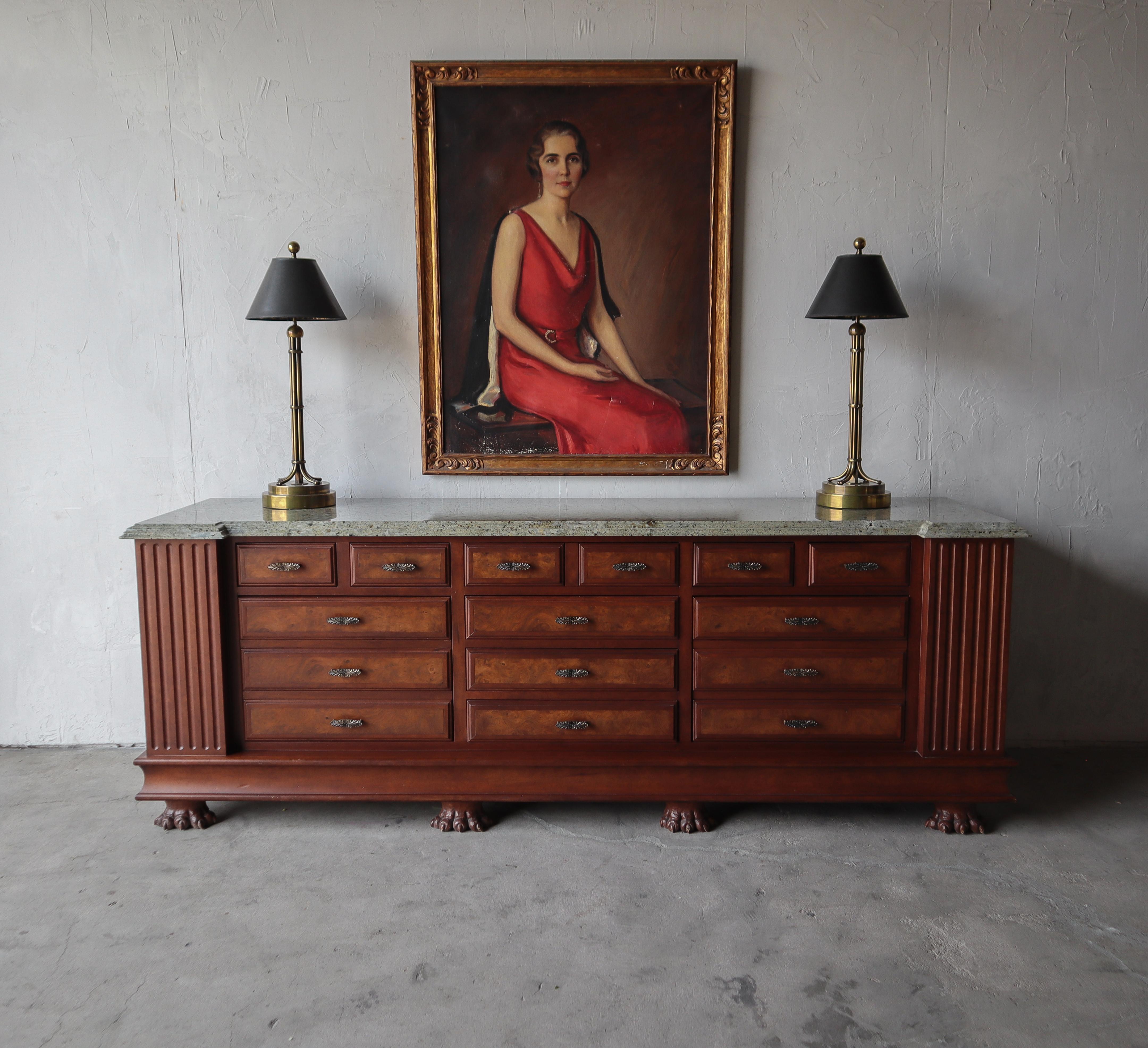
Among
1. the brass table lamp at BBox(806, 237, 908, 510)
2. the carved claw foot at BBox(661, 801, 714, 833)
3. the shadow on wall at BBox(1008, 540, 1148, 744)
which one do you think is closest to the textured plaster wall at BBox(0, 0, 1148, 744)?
the shadow on wall at BBox(1008, 540, 1148, 744)

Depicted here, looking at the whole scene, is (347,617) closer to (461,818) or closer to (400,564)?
(400,564)

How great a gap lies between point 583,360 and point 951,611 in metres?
1.60

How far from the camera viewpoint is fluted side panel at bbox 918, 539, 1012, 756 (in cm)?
293

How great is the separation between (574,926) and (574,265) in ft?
7.55

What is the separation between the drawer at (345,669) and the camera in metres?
3.02

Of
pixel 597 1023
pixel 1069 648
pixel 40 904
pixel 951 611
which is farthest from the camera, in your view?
pixel 1069 648

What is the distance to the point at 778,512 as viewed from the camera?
3139 millimetres

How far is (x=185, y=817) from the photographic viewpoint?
9.96 feet

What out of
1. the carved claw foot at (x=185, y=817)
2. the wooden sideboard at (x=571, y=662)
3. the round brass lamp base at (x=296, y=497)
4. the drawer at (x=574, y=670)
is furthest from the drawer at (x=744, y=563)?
the carved claw foot at (x=185, y=817)

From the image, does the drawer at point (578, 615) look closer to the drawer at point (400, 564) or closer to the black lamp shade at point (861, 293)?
the drawer at point (400, 564)

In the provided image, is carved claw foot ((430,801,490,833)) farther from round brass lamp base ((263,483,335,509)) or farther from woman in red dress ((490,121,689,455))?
woman in red dress ((490,121,689,455))

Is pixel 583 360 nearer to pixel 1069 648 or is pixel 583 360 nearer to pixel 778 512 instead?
pixel 778 512

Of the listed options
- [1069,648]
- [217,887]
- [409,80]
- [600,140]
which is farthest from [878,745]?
[409,80]

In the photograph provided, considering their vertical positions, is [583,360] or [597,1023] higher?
[583,360]
